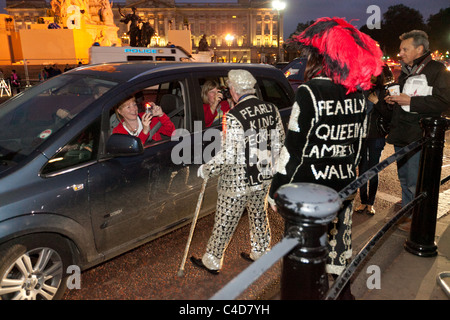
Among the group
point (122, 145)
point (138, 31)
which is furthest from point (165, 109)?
point (138, 31)

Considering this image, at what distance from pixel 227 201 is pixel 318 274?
154 centimetres

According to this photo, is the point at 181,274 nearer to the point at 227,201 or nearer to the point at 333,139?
the point at 227,201

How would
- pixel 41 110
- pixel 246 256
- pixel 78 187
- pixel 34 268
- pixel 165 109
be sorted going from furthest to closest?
1. pixel 165 109
2. pixel 246 256
3. pixel 41 110
4. pixel 78 187
5. pixel 34 268

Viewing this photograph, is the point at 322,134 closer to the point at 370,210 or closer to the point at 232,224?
the point at 232,224

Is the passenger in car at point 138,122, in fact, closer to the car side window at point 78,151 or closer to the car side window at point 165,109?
the car side window at point 165,109

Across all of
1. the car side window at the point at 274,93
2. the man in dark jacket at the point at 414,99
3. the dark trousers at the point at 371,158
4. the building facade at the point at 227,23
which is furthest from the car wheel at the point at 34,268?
the building facade at the point at 227,23

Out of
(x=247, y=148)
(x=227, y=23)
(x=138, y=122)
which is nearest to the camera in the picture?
(x=247, y=148)

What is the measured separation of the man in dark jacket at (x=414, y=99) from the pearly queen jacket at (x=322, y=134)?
61.6 inches

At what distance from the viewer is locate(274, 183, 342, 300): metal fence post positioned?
1.44m

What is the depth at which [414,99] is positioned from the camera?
142 inches

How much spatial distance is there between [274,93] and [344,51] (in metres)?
2.45

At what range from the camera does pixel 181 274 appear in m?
3.19

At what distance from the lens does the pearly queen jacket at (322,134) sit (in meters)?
2.18
